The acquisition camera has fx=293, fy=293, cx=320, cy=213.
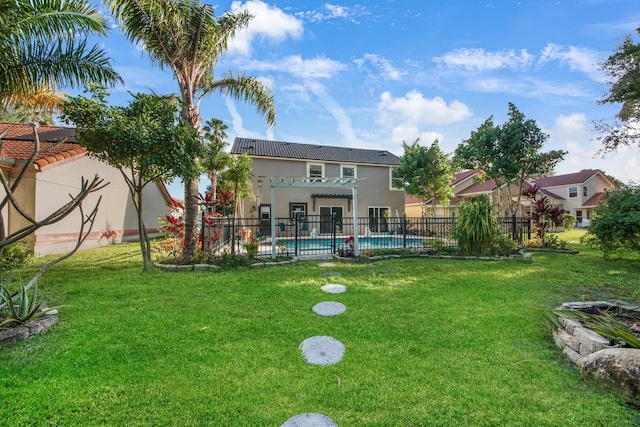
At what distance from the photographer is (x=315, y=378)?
9.47 ft

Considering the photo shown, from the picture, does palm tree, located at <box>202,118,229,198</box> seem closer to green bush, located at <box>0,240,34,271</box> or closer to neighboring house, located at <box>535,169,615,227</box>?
green bush, located at <box>0,240,34,271</box>

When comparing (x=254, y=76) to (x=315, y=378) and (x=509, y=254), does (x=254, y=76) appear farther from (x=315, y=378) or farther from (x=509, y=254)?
(x=509, y=254)

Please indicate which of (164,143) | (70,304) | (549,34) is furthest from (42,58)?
(549,34)

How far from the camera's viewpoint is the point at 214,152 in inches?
335

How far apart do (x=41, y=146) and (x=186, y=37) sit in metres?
8.19

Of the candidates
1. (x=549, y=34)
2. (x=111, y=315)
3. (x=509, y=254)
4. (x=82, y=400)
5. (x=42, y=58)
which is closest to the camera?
(x=82, y=400)

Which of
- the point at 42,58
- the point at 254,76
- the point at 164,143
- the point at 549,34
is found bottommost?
the point at 164,143

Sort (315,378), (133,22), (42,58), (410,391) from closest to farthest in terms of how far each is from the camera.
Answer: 1. (410,391)
2. (315,378)
3. (42,58)
4. (133,22)

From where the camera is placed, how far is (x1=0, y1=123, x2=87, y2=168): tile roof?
9.76 metres

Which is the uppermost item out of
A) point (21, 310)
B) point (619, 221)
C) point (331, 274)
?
point (619, 221)

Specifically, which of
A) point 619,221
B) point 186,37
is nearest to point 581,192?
point 619,221

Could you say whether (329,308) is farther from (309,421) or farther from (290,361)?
(309,421)

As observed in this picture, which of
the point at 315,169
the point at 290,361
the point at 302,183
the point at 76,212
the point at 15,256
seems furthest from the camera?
the point at 315,169

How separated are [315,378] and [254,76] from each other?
9.94 m
